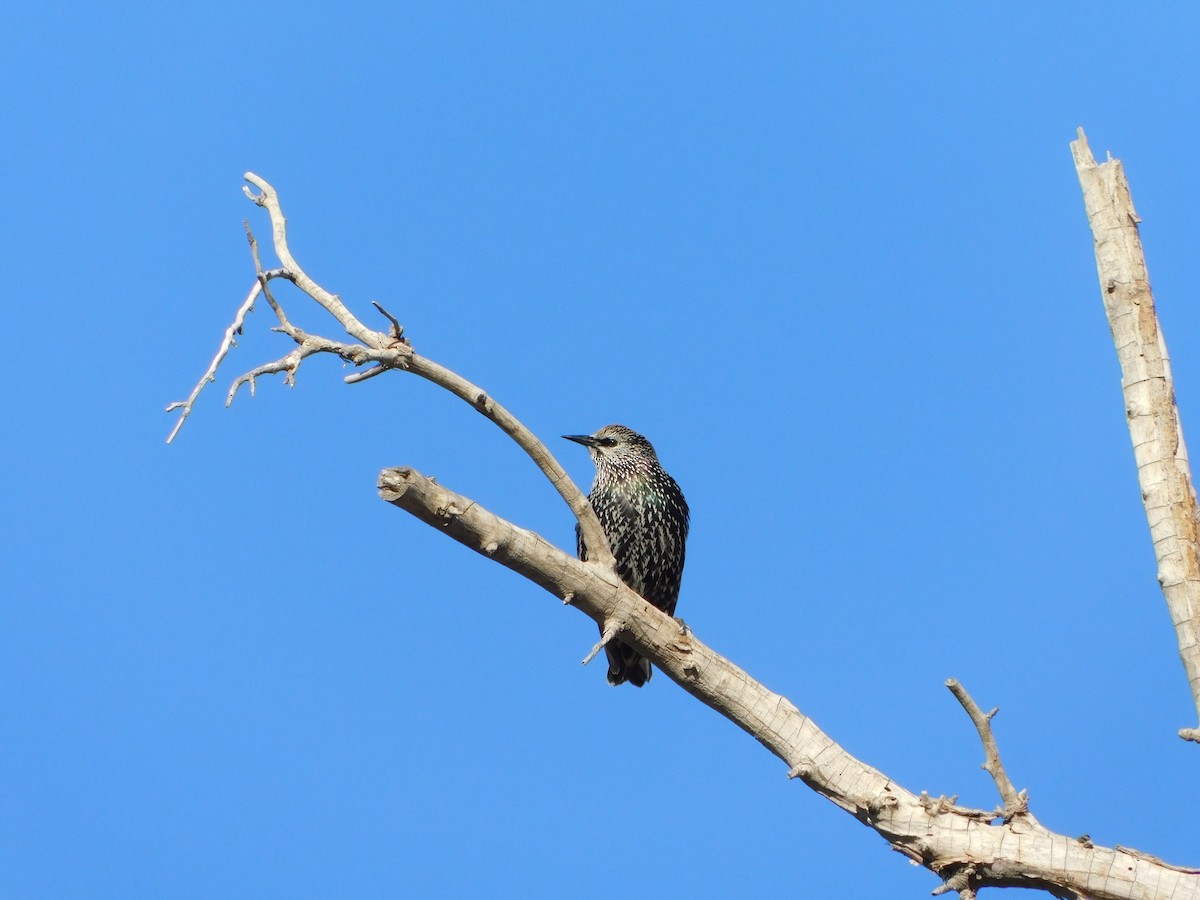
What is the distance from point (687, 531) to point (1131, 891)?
3.46 m

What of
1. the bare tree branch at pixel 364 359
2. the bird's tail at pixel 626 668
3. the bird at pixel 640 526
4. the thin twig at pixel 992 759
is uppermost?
the bird at pixel 640 526

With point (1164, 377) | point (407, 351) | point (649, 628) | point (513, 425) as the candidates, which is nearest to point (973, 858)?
point (649, 628)

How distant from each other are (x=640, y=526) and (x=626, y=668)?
2.54 feet

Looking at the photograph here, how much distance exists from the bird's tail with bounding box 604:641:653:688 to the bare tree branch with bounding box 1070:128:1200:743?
2968 millimetres

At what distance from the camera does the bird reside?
25.3 feet

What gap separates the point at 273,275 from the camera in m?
5.22

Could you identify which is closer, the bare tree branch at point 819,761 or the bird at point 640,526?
the bare tree branch at point 819,761

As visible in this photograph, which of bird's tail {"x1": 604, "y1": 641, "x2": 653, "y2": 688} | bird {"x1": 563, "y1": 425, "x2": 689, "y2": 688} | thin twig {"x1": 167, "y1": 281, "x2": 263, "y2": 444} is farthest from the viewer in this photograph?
bird {"x1": 563, "y1": 425, "x2": 689, "y2": 688}

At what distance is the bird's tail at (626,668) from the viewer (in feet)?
24.6

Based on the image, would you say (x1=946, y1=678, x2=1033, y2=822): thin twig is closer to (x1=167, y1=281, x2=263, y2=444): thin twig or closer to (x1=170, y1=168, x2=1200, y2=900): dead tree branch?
(x1=170, y1=168, x2=1200, y2=900): dead tree branch

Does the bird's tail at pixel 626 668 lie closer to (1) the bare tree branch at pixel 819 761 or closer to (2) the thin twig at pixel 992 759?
(1) the bare tree branch at pixel 819 761

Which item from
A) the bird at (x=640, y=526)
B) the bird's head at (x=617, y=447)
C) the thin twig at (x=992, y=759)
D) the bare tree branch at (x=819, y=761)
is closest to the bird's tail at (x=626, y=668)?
the bird at (x=640, y=526)

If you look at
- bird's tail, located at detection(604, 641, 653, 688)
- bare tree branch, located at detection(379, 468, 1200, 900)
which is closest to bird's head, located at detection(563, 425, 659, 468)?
bird's tail, located at detection(604, 641, 653, 688)

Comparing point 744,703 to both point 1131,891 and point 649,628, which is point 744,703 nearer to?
point 649,628
